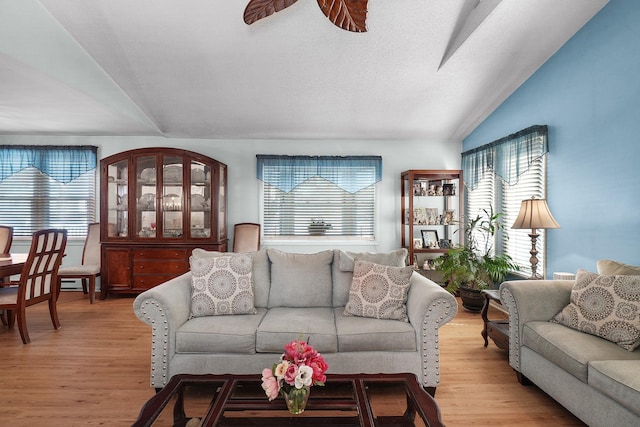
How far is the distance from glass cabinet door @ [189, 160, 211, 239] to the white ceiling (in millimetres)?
619

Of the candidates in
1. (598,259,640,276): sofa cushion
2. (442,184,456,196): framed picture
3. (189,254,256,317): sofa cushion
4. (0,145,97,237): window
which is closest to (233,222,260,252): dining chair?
(0,145,97,237): window

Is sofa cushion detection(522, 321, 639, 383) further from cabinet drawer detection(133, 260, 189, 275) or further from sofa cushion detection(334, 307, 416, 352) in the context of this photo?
cabinet drawer detection(133, 260, 189, 275)

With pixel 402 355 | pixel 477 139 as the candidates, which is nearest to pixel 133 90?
pixel 402 355

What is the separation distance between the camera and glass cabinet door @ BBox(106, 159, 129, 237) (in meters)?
4.94

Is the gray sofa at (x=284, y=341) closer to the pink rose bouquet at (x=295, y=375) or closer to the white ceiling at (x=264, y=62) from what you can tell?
the pink rose bouquet at (x=295, y=375)

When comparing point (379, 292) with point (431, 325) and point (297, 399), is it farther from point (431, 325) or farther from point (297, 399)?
point (297, 399)

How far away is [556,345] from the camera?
2.21 meters

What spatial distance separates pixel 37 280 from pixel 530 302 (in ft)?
14.0

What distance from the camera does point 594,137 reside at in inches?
120

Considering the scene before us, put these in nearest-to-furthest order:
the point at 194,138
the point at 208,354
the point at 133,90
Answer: the point at 208,354
the point at 133,90
the point at 194,138

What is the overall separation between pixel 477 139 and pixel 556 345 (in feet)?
11.4

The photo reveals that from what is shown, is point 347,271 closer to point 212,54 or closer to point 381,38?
point 381,38

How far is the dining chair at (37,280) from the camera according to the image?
3.34m

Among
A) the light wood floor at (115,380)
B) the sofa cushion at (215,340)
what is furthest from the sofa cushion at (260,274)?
the light wood floor at (115,380)
